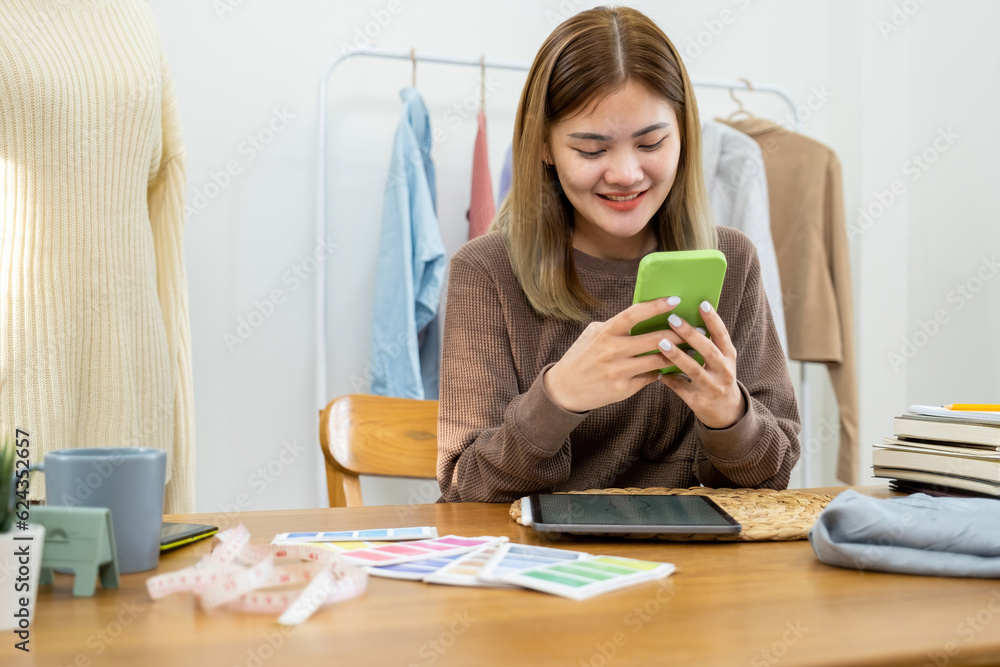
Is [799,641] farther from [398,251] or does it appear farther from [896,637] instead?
[398,251]

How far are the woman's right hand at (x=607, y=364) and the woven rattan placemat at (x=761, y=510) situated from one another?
113mm

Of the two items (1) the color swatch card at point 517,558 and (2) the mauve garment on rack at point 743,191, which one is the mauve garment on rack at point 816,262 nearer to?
(2) the mauve garment on rack at point 743,191

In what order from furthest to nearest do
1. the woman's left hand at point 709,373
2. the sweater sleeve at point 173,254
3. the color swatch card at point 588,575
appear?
the sweater sleeve at point 173,254 < the woman's left hand at point 709,373 < the color swatch card at point 588,575

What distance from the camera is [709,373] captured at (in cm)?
91

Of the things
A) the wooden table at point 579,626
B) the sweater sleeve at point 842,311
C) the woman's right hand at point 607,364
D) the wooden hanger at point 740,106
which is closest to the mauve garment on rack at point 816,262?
the sweater sleeve at point 842,311

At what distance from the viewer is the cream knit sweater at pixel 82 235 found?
1.20 meters

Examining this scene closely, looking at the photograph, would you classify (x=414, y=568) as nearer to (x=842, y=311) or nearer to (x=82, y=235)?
(x=82, y=235)

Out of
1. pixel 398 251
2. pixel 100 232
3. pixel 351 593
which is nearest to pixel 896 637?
pixel 351 593

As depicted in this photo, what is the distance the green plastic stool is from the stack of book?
0.91 meters

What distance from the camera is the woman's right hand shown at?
86 centimetres

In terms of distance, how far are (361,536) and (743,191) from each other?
5.51 feet

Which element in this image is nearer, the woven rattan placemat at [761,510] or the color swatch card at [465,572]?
the color swatch card at [465,572]

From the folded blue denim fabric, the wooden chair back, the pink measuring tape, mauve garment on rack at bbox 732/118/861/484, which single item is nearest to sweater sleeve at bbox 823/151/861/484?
mauve garment on rack at bbox 732/118/861/484

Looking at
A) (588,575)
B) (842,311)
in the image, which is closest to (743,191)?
(842,311)
